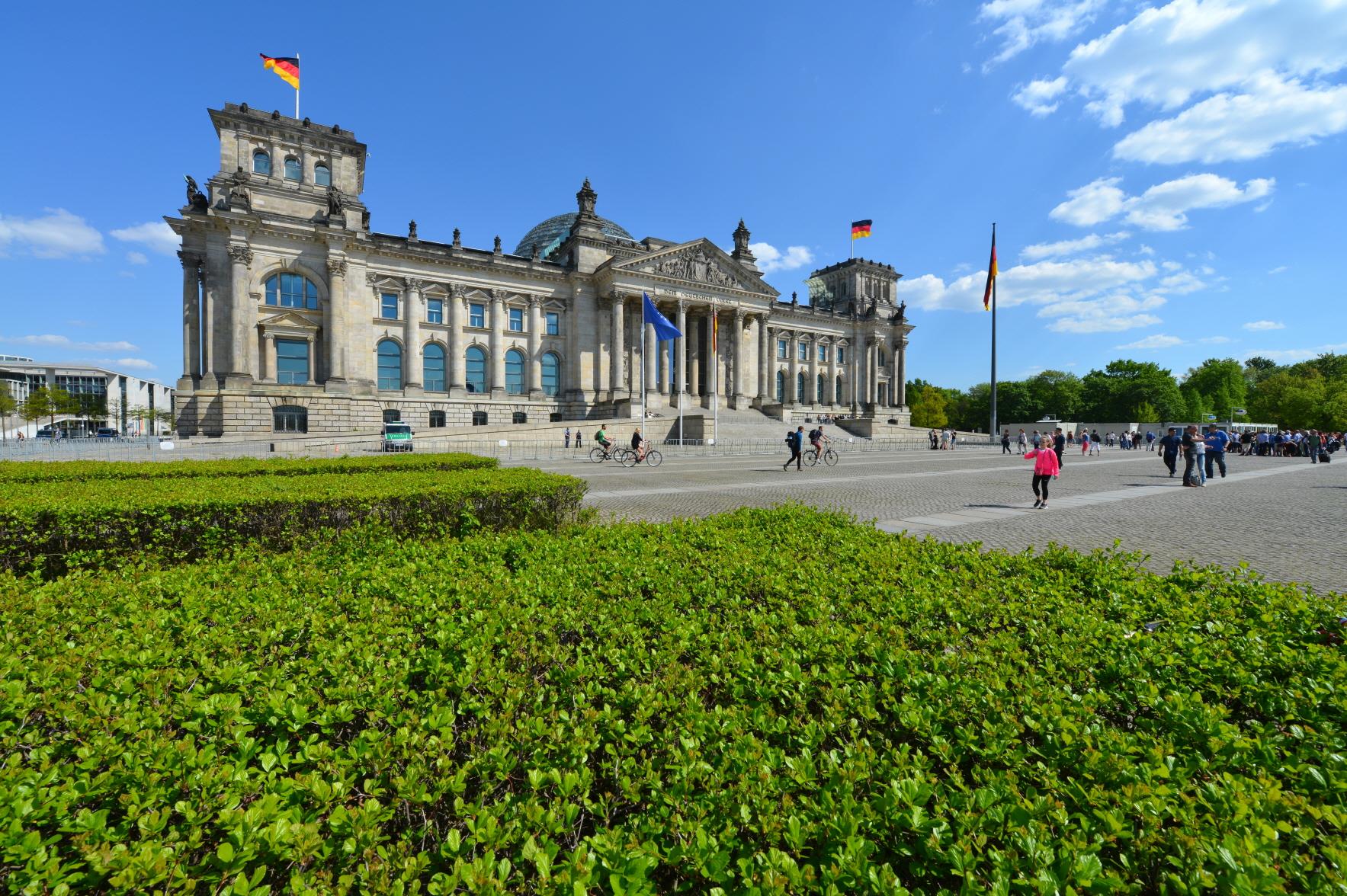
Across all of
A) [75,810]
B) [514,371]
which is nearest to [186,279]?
[514,371]

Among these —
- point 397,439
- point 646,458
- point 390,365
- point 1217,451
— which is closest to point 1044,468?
point 1217,451

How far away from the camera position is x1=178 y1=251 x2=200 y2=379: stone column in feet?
129

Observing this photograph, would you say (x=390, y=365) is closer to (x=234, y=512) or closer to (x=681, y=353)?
(x=681, y=353)

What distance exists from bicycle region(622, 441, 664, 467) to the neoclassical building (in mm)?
14241

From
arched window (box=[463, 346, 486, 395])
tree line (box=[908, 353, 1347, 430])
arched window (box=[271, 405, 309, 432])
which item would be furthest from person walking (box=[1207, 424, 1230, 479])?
tree line (box=[908, 353, 1347, 430])

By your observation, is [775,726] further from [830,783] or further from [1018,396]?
[1018,396]

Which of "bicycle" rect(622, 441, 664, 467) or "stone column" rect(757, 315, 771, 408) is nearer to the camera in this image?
"bicycle" rect(622, 441, 664, 467)

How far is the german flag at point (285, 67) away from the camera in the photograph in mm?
39000

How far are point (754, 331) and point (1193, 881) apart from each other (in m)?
65.2

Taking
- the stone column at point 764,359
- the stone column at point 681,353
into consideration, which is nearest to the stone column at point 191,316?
the stone column at point 681,353

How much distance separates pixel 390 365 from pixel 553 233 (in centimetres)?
2734

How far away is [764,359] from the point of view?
2579 inches

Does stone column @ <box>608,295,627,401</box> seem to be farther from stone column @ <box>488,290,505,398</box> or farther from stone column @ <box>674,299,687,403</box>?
stone column @ <box>488,290,505,398</box>

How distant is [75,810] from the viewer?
71.6 inches
